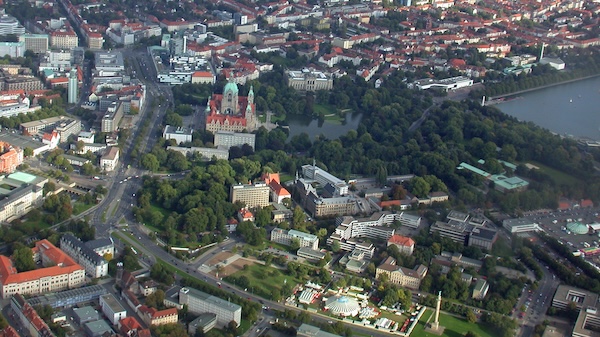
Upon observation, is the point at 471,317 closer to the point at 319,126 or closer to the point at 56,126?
the point at 319,126

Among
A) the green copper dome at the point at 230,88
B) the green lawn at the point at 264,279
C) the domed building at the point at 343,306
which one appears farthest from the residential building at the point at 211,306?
the green copper dome at the point at 230,88

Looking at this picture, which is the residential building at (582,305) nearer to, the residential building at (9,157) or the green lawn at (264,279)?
the green lawn at (264,279)

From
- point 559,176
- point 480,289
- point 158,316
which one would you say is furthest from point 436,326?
point 559,176

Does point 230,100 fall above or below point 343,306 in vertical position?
above

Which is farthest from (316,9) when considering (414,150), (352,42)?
(414,150)

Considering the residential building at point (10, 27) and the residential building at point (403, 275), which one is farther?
the residential building at point (10, 27)

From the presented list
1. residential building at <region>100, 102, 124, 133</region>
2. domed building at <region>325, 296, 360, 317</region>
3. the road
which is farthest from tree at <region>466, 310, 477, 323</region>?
residential building at <region>100, 102, 124, 133</region>

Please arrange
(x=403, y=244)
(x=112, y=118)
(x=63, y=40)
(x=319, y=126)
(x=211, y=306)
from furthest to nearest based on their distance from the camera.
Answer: (x=63, y=40)
(x=319, y=126)
(x=112, y=118)
(x=403, y=244)
(x=211, y=306)

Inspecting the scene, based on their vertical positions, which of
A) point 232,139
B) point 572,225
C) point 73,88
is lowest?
point 572,225
